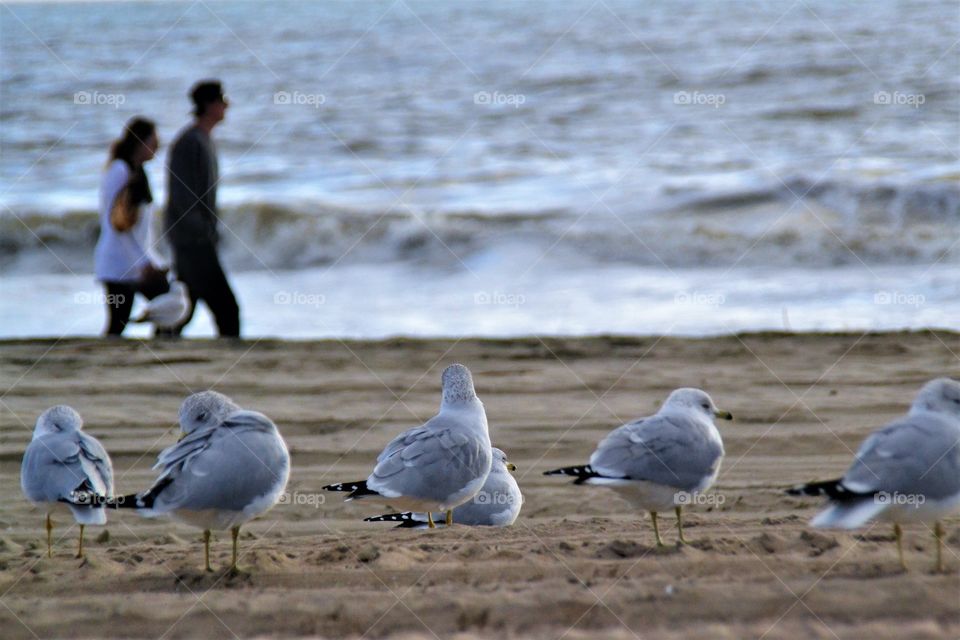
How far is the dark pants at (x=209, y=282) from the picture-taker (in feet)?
31.1

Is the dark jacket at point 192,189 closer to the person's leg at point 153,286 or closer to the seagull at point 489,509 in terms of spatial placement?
the person's leg at point 153,286

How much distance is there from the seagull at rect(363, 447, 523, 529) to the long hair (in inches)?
185

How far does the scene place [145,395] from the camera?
8219 mm

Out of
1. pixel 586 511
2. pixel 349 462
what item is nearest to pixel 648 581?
pixel 586 511

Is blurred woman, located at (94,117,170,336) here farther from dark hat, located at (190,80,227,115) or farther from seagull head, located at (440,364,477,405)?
seagull head, located at (440,364,477,405)

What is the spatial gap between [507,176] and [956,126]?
740cm

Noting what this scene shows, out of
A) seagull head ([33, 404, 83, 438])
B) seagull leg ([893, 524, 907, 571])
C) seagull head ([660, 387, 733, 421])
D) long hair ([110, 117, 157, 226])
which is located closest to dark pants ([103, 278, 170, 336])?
long hair ([110, 117, 157, 226])

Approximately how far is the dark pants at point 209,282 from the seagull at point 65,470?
4260mm

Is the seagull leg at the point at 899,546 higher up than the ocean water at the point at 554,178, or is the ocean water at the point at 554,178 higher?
the ocean water at the point at 554,178

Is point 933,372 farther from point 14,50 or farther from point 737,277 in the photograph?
Result: point 14,50

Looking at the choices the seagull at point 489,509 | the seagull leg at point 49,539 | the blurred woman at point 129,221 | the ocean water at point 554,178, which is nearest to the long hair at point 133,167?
the blurred woman at point 129,221

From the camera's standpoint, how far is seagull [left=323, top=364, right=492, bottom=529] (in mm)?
4953

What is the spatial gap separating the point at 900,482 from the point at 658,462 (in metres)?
0.98

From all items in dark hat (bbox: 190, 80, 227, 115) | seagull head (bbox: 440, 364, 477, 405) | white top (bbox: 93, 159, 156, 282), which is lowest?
seagull head (bbox: 440, 364, 477, 405)
